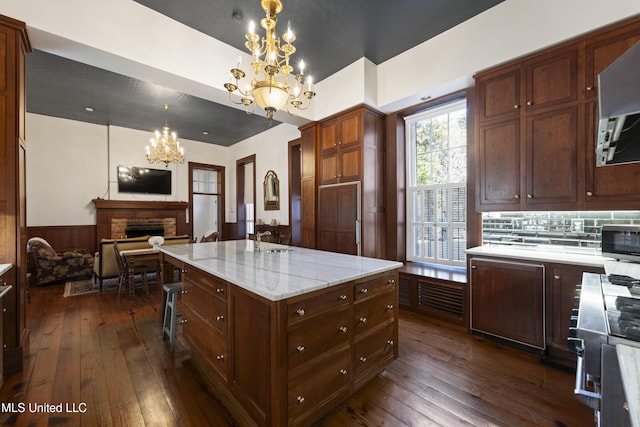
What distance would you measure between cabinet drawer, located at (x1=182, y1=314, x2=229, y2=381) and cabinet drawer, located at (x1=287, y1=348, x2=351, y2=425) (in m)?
0.56

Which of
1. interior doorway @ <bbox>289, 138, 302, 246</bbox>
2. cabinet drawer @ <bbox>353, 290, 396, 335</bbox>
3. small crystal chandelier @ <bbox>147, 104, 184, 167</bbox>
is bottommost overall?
cabinet drawer @ <bbox>353, 290, 396, 335</bbox>

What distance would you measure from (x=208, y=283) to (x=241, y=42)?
2885mm

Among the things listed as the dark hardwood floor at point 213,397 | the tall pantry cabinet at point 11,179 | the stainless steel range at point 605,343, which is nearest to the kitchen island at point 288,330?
the dark hardwood floor at point 213,397

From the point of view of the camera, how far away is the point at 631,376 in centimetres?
64

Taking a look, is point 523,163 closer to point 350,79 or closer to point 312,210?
point 350,79

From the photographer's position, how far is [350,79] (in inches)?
146

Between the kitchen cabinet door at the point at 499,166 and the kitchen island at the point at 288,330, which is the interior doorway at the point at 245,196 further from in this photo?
the kitchen cabinet door at the point at 499,166

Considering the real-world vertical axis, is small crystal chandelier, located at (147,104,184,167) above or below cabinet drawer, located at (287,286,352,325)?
above

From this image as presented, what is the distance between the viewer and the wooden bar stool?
2.40 m

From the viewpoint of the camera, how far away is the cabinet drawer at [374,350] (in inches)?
70.8

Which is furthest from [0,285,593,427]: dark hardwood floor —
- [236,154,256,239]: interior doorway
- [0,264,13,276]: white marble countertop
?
[236,154,256,239]: interior doorway

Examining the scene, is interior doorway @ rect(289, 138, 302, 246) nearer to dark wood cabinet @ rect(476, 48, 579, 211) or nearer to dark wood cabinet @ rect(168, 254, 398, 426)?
dark wood cabinet @ rect(168, 254, 398, 426)

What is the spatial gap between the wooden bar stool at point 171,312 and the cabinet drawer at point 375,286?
1741mm

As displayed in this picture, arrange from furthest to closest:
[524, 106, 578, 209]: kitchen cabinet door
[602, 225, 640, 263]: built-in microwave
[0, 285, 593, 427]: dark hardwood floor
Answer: [524, 106, 578, 209]: kitchen cabinet door
[602, 225, 640, 263]: built-in microwave
[0, 285, 593, 427]: dark hardwood floor
